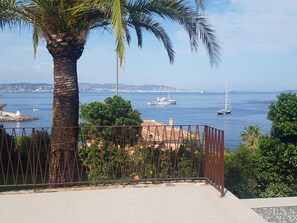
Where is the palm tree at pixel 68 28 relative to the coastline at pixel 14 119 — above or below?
above

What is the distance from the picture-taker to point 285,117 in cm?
661

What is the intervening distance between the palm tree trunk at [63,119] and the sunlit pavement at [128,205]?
1.19 metres

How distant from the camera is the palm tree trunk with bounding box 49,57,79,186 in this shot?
6.36m

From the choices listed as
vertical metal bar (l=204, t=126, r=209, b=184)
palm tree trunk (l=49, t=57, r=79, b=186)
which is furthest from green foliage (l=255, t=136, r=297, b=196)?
palm tree trunk (l=49, t=57, r=79, b=186)

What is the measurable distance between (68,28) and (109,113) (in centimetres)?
348

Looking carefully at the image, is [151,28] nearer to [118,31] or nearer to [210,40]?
[210,40]

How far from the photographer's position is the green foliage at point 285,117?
654 centimetres

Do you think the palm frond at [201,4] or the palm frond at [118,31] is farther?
the palm frond at [201,4]

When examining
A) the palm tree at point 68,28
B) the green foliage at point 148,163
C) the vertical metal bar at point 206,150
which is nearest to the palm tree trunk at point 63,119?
the palm tree at point 68,28

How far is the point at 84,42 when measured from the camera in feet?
21.3

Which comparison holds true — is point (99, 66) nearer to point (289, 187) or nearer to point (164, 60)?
point (164, 60)

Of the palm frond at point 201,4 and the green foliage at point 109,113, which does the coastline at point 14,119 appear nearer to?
the green foliage at point 109,113

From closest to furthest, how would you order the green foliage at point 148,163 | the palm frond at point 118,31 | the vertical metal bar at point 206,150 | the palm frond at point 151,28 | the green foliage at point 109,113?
the palm frond at point 118,31, the vertical metal bar at point 206,150, the green foliage at point 148,163, the palm frond at point 151,28, the green foliage at point 109,113

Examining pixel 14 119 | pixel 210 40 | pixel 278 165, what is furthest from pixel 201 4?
pixel 14 119
